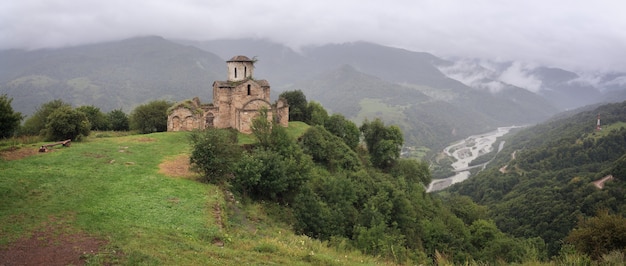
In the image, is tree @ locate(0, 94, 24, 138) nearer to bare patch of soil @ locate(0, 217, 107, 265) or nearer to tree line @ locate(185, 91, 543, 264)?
tree line @ locate(185, 91, 543, 264)

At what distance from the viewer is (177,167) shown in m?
23.6

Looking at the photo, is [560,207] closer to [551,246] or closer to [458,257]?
[551,246]

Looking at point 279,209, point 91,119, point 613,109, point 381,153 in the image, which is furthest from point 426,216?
point 613,109

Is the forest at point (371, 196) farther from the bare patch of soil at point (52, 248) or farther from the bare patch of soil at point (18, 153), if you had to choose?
the bare patch of soil at point (52, 248)

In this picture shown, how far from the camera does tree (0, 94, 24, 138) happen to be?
Answer: 2817 cm

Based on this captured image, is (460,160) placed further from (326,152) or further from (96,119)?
(96,119)

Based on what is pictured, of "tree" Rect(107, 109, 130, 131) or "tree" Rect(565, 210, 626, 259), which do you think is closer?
"tree" Rect(565, 210, 626, 259)

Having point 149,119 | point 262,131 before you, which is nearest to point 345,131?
point 262,131

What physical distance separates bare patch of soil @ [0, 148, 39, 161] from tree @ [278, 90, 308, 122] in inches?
1169

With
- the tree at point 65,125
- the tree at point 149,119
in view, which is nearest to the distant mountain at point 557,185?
the tree at point 149,119

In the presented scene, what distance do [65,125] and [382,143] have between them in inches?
1305

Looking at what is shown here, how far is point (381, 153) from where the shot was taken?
46344 millimetres

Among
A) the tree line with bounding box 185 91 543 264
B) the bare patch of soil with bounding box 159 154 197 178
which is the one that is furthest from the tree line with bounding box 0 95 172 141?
the tree line with bounding box 185 91 543 264

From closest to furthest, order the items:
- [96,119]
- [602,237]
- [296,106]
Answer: [602,237] < [96,119] < [296,106]
